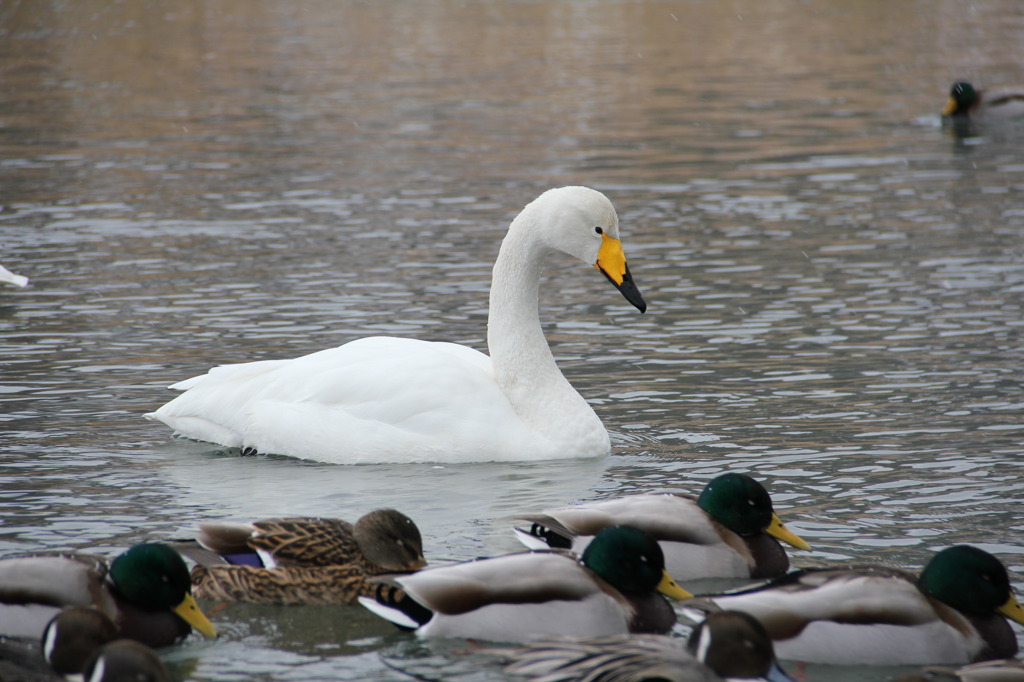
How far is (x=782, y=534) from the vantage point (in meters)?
7.13

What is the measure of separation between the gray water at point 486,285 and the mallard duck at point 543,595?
0.58 feet

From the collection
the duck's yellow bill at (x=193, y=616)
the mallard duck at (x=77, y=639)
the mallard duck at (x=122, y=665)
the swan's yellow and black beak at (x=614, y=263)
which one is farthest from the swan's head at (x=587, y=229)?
the mallard duck at (x=122, y=665)

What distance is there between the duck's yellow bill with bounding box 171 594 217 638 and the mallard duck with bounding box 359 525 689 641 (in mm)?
622

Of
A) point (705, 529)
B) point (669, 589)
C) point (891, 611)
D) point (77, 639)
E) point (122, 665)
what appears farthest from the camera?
point (705, 529)

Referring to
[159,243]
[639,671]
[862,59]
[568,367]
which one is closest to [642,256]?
[568,367]

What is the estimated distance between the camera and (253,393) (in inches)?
367

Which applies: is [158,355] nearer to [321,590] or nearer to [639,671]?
[321,590]

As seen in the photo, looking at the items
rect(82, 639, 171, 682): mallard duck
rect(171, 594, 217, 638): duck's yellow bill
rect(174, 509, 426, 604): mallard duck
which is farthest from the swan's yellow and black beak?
rect(82, 639, 171, 682): mallard duck

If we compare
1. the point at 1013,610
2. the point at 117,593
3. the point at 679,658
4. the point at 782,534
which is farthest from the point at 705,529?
the point at 117,593

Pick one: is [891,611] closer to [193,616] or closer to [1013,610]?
[1013,610]

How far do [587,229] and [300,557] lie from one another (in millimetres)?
3313

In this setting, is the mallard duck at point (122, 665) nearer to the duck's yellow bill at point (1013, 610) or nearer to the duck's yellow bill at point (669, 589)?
the duck's yellow bill at point (669, 589)

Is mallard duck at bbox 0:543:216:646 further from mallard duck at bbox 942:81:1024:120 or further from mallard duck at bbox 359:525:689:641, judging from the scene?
mallard duck at bbox 942:81:1024:120

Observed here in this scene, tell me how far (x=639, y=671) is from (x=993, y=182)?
14.7 meters
